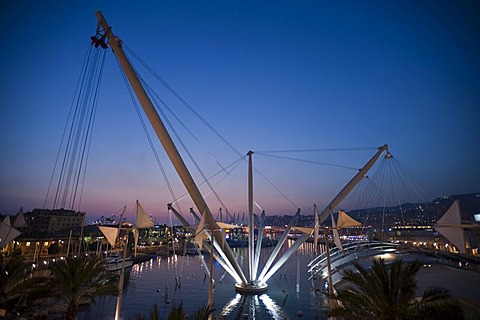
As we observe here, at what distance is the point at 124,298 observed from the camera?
3247 centimetres

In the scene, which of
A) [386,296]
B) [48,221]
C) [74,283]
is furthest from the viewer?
[48,221]

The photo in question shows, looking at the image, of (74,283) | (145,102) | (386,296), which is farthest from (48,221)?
(386,296)

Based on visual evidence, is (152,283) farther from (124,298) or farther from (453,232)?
(453,232)

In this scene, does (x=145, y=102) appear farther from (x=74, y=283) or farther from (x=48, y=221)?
(x=48, y=221)

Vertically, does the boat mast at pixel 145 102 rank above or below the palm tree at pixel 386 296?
above

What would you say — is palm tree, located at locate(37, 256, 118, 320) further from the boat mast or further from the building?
the building

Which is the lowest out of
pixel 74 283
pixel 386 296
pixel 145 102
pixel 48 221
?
pixel 74 283

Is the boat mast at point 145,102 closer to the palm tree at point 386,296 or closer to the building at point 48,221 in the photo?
the palm tree at point 386,296

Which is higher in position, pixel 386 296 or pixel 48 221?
pixel 48 221

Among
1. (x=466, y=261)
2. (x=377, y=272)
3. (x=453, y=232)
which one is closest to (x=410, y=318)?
(x=377, y=272)

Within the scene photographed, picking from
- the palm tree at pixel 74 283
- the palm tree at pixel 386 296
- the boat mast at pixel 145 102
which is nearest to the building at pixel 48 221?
the palm tree at pixel 74 283

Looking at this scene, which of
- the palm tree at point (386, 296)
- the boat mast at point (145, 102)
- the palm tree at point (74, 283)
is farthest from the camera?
the boat mast at point (145, 102)

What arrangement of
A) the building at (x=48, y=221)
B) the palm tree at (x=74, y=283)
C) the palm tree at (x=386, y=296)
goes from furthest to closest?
the building at (x=48, y=221)
the palm tree at (x=74, y=283)
the palm tree at (x=386, y=296)

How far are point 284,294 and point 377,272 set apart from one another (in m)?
24.4
